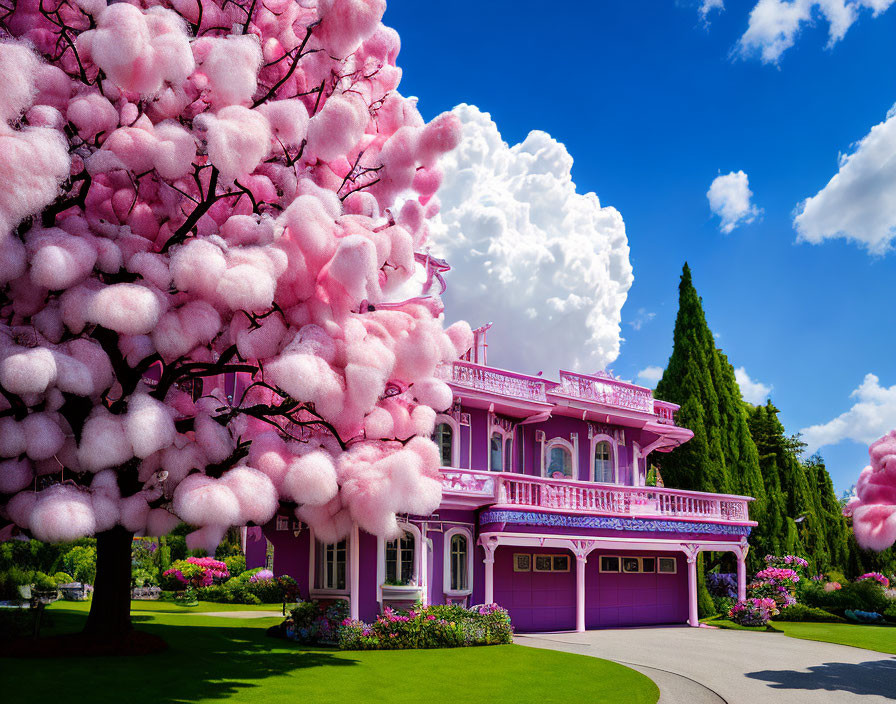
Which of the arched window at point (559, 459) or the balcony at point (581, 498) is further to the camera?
the arched window at point (559, 459)

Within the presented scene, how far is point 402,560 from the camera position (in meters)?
19.2

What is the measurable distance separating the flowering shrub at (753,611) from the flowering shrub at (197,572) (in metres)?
20.5

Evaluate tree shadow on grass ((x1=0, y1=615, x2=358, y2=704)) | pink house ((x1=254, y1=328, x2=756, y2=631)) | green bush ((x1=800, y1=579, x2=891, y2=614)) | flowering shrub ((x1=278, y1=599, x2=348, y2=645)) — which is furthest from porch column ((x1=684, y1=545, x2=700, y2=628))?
tree shadow on grass ((x1=0, y1=615, x2=358, y2=704))

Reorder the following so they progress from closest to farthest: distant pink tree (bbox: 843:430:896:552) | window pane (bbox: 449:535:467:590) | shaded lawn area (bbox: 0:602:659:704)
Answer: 1. shaded lawn area (bbox: 0:602:659:704)
2. distant pink tree (bbox: 843:430:896:552)
3. window pane (bbox: 449:535:467:590)

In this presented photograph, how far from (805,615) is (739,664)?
1234 centimetres

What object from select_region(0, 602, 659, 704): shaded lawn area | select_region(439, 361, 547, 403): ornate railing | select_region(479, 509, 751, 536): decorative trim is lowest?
select_region(0, 602, 659, 704): shaded lawn area

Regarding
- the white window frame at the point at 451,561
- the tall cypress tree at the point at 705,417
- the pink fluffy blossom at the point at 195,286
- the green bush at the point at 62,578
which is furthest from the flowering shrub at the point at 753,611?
the green bush at the point at 62,578

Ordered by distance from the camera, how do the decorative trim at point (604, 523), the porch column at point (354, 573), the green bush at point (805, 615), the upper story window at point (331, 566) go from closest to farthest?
1. the porch column at point (354, 573)
2. the upper story window at point (331, 566)
3. the decorative trim at point (604, 523)
4. the green bush at point (805, 615)

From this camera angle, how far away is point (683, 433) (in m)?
26.8

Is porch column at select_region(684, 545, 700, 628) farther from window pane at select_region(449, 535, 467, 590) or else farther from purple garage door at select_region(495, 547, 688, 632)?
window pane at select_region(449, 535, 467, 590)

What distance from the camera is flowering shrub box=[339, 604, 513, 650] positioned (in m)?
16.5

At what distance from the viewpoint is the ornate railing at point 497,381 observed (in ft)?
70.9

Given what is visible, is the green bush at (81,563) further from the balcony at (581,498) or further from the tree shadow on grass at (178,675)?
the balcony at (581,498)

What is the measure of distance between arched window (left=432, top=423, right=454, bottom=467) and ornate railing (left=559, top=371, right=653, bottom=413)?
4175mm
